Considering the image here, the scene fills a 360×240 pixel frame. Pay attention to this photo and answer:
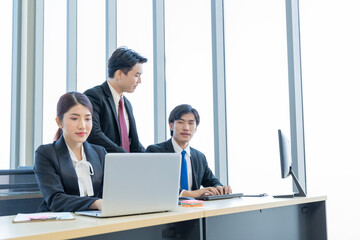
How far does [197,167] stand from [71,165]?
1120 millimetres

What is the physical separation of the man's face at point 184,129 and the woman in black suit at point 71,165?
2.62 ft

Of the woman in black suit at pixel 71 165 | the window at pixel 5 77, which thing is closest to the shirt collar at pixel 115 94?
the woman in black suit at pixel 71 165

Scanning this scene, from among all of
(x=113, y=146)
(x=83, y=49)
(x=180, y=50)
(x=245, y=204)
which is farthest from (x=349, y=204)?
(x=83, y=49)

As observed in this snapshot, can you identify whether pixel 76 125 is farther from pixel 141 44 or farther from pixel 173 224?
pixel 141 44

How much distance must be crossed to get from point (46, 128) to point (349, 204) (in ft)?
9.79

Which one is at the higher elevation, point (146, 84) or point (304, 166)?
point (146, 84)

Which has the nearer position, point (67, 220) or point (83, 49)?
point (67, 220)

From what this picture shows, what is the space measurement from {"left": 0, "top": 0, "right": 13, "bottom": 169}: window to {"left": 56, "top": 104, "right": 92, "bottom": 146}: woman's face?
8.12 feet

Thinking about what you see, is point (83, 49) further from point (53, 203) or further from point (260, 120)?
point (53, 203)

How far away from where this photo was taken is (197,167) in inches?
113

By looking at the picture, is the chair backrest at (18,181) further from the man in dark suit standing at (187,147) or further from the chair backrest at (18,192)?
the man in dark suit standing at (187,147)

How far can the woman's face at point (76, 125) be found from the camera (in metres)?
2.04

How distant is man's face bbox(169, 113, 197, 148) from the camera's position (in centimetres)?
285

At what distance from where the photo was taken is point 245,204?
2012mm
